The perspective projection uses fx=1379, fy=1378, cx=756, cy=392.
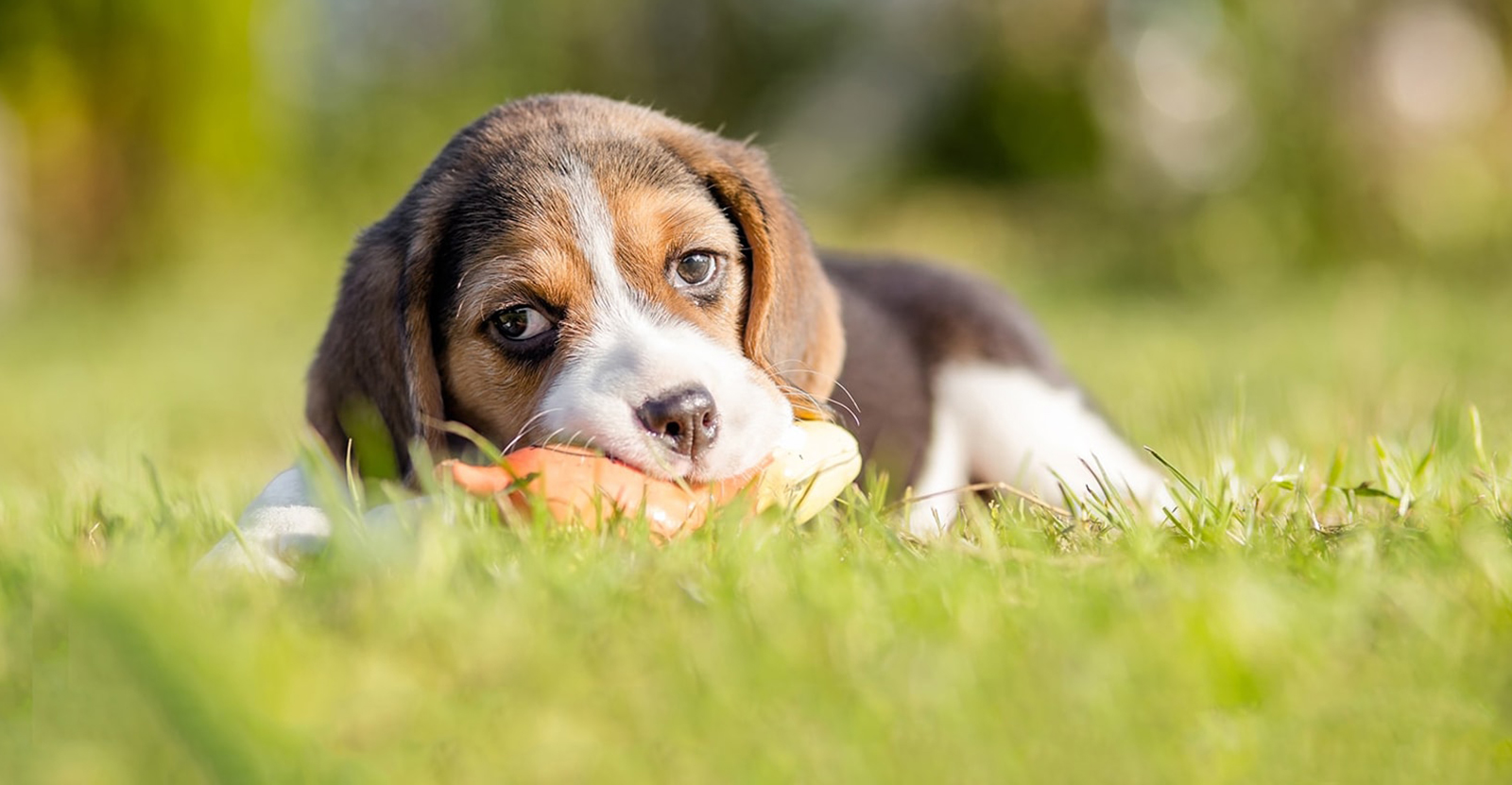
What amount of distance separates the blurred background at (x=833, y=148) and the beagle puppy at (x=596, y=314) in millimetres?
1152

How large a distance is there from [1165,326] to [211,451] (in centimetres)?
586

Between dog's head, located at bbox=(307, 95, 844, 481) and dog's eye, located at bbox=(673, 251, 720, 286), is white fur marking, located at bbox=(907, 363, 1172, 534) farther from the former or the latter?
dog's eye, located at bbox=(673, 251, 720, 286)

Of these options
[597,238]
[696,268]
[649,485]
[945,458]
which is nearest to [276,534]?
[649,485]

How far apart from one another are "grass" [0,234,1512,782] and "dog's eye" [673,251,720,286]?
2.87 ft

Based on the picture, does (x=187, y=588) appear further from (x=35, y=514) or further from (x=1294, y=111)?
(x=1294, y=111)

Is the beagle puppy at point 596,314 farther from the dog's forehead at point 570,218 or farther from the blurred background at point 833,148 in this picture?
→ the blurred background at point 833,148

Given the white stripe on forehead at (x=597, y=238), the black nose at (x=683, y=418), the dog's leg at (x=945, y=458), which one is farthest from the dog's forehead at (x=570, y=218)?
the dog's leg at (x=945, y=458)

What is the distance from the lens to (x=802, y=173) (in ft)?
62.0

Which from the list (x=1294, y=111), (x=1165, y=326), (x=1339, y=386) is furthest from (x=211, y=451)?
(x=1294, y=111)

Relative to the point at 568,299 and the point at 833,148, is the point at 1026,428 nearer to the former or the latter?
the point at 568,299

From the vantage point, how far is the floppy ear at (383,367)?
3.39m

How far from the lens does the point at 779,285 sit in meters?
3.62

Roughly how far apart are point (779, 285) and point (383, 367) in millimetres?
1029

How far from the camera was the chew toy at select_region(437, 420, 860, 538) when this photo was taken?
2.72m
